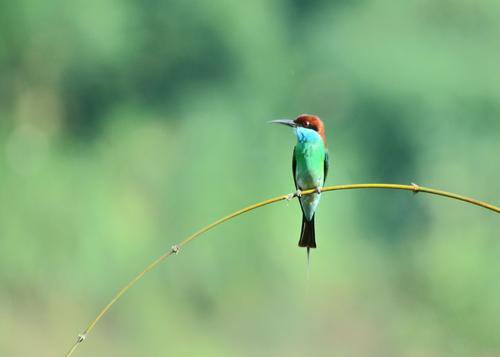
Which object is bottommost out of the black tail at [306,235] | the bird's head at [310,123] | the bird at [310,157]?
the black tail at [306,235]

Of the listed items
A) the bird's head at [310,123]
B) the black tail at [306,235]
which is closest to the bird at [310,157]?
the bird's head at [310,123]

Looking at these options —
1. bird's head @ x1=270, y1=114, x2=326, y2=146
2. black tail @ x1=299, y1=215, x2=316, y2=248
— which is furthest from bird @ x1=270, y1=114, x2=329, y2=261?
black tail @ x1=299, y1=215, x2=316, y2=248

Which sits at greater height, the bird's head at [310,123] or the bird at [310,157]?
the bird's head at [310,123]

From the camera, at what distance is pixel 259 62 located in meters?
8.09

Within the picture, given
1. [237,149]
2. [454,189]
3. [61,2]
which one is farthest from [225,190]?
[61,2]

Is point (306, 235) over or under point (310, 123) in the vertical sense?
under

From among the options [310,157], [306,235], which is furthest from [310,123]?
[306,235]

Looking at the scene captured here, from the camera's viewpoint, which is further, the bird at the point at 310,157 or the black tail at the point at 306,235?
the bird at the point at 310,157

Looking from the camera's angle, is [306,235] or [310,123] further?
[310,123]

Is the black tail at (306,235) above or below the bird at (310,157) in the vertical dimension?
below

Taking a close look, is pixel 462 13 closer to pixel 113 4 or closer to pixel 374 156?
pixel 374 156

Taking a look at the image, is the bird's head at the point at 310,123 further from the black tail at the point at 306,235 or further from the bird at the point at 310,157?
the black tail at the point at 306,235

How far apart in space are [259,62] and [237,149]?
1272 mm

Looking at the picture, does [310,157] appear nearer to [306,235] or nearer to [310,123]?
[310,123]
